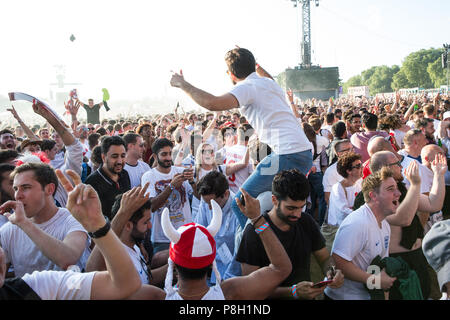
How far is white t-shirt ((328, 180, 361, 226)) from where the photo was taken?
4703 mm

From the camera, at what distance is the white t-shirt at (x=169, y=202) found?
464cm

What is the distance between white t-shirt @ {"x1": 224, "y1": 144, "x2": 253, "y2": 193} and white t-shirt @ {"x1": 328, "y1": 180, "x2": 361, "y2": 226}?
1424mm

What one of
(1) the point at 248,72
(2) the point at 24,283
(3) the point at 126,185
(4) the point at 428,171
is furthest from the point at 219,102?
(4) the point at 428,171

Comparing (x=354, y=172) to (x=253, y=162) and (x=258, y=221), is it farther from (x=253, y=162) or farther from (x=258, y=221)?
(x=258, y=221)

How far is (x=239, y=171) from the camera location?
5.80m

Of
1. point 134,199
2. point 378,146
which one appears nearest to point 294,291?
point 134,199

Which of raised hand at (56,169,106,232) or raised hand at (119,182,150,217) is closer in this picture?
raised hand at (56,169,106,232)

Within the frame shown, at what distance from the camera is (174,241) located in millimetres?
2340

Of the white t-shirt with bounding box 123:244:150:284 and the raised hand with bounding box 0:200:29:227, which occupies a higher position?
the raised hand with bounding box 0:200:29:227

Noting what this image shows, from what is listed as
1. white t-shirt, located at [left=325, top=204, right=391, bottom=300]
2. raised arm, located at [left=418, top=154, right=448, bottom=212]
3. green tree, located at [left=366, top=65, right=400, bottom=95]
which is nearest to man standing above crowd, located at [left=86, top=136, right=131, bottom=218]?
white t-shirt, located at [left=325, top=204, right=391, bottom=300]

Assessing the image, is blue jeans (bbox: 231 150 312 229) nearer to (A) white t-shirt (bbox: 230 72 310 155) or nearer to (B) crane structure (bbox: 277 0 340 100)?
(A) white t-shirt (bbox: 230 72 310 155)

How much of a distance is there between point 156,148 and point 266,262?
2.55 meters

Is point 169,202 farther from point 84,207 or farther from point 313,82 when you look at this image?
point 313,82

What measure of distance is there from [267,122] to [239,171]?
2312 millimetres
